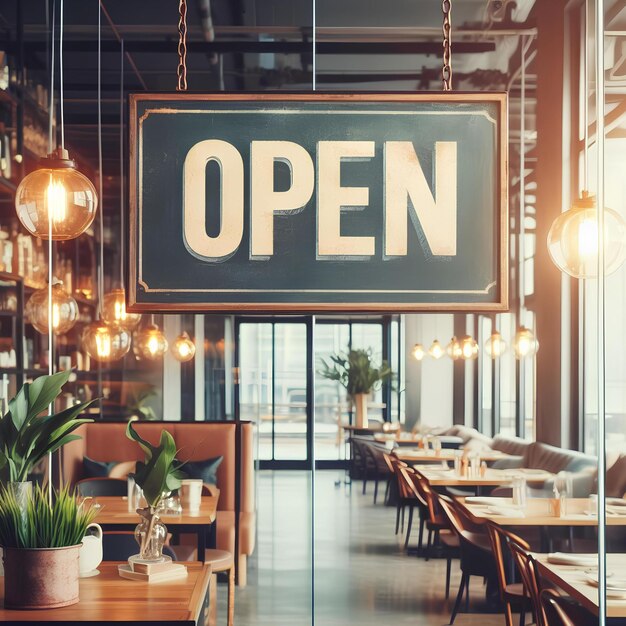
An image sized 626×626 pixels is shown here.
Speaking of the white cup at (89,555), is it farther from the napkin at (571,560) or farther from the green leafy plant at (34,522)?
the napkin at (571,560)

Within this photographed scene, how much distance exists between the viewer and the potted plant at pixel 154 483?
2910mm

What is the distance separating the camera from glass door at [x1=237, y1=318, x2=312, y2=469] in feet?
45.6

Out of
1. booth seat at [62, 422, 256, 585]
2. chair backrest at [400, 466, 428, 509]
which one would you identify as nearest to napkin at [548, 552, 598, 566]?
chair backrest at [400, 466, 428, 509]

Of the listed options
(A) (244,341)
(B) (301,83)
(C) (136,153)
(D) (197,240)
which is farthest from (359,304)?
(A) (244,341)

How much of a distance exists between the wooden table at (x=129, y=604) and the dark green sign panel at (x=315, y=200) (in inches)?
43.0

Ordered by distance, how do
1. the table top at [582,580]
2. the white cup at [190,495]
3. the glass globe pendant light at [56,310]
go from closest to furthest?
1. the table top at [582,580]
2. the white cup at [190,495]
3. the glass globe pendant light at [56,310]

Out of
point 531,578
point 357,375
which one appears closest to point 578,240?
point 531,578

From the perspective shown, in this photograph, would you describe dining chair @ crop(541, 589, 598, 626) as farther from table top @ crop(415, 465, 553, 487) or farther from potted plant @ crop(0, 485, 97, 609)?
table top @ crop(415, 465, 553, 487)

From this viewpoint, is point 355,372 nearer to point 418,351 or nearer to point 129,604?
point 418,351

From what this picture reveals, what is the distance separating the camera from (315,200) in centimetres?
181

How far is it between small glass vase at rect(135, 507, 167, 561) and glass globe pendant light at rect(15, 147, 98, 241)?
3.87 feet

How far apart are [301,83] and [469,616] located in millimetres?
6275

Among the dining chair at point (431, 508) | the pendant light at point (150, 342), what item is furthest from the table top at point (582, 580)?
the pendant light at point (150, 342)

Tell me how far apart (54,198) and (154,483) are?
109 cm
